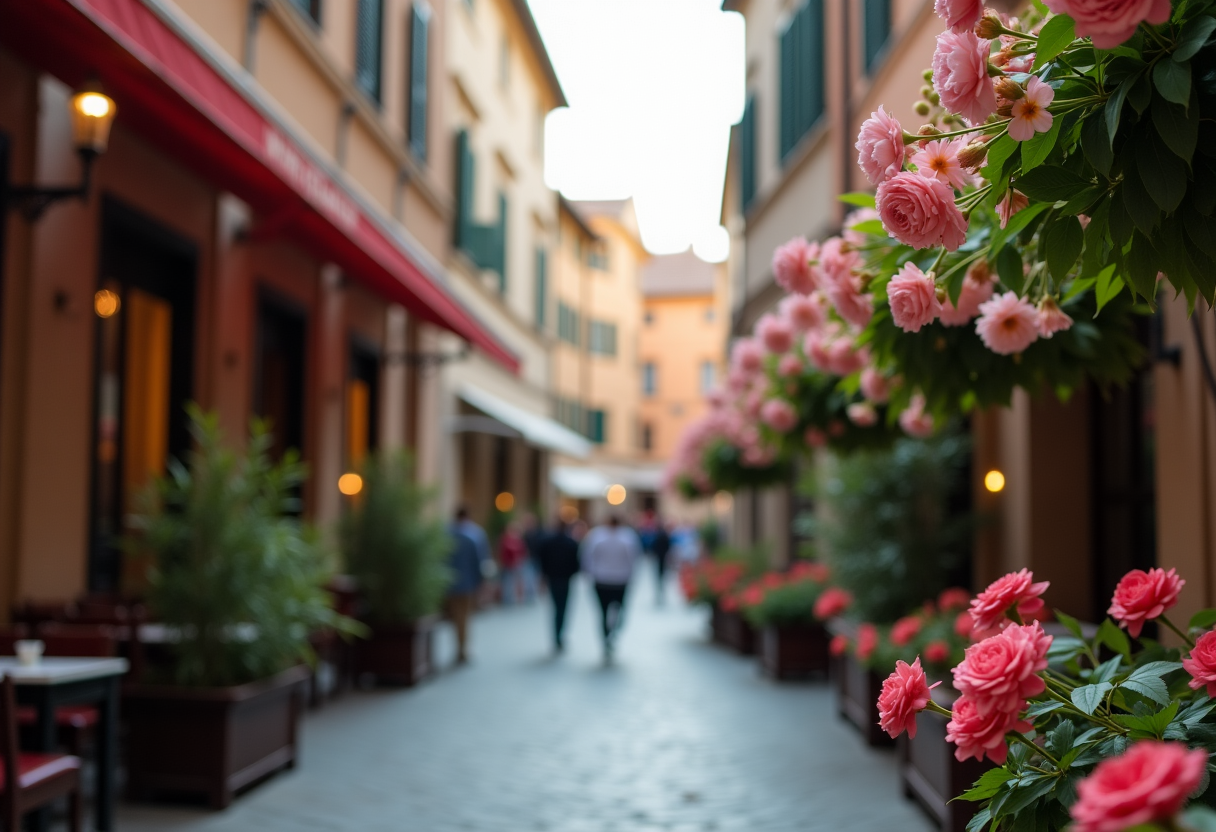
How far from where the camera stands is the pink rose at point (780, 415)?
6539 mm

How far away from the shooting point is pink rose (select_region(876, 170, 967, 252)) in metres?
2.23

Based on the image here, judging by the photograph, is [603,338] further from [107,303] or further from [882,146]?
Result: [882,146]

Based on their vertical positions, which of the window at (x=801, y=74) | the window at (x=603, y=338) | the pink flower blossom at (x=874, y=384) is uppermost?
the window at (x=603, y=338)

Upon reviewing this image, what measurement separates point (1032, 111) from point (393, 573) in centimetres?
945

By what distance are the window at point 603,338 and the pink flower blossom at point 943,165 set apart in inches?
1554

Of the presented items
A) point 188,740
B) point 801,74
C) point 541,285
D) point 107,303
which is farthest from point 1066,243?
point 541,285

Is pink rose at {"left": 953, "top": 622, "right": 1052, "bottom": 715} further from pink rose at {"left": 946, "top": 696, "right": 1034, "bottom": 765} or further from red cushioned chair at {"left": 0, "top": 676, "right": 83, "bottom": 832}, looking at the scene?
red cushioned chair at {"left": 0, "top": 676, "right": 83, "bottom": 832}

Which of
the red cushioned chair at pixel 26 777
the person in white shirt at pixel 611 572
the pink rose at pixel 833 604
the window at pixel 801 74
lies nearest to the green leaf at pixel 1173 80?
the red cushioned chair at pixel 26 777

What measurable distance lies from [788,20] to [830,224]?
13.6ft

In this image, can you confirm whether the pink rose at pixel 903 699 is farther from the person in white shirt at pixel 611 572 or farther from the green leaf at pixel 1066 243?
the person in white shirt at pixel 611 572

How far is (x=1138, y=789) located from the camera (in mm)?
1329

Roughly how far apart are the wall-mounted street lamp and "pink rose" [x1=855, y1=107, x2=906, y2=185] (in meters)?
5.09

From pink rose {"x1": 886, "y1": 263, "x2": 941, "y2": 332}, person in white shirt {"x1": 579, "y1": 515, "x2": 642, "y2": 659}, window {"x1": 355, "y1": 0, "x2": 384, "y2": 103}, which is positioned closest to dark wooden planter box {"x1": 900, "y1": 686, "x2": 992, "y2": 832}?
pink rose {"x1": 886, "y1": 263, "x2": 941, "y2": 332}

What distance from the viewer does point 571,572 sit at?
1394 centimetres
